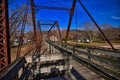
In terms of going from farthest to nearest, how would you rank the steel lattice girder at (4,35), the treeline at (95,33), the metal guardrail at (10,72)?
the treeline at (95,33)
the steel lattice girder at (4,35)
the metal guardrail at (10,72)

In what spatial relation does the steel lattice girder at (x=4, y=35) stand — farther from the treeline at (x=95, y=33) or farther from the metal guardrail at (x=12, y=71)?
the treeline at (x=95, y=33)

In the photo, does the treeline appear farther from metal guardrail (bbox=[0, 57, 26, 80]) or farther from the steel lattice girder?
metal guardrail (bbox=[0, 57, 26, 80])

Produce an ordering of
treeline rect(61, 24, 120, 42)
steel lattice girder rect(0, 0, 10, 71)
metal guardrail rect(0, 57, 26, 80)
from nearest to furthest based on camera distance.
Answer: metal guardrail rect(0, 57, 26, 80), steel lattice girder rect(0, 0, 10, 71), treeline rect(61, 24, 120, 42)

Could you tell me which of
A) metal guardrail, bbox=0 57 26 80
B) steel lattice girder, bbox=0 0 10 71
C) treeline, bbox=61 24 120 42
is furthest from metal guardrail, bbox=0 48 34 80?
treeline, bbox=61 24 120 42

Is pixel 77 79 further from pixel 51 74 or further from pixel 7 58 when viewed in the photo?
pixel 51 74

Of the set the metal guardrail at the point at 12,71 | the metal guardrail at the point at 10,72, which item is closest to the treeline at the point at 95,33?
the metal guardrail at the point at 12,71

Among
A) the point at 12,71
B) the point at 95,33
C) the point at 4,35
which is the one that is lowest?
the point at 12,71

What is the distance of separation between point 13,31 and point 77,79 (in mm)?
28109

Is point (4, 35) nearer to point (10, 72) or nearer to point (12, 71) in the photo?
point (12, 71)

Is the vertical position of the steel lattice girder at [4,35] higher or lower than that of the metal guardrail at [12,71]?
higher

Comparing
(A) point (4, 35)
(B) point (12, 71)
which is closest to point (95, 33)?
(A) point (4, 35)

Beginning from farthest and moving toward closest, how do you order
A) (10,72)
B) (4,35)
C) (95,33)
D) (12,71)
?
1. (95,33)
2. (4,35)
3. (12,71)
4. (10,72)

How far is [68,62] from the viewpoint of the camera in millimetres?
6605

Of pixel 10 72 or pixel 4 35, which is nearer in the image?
pixel 10 72
